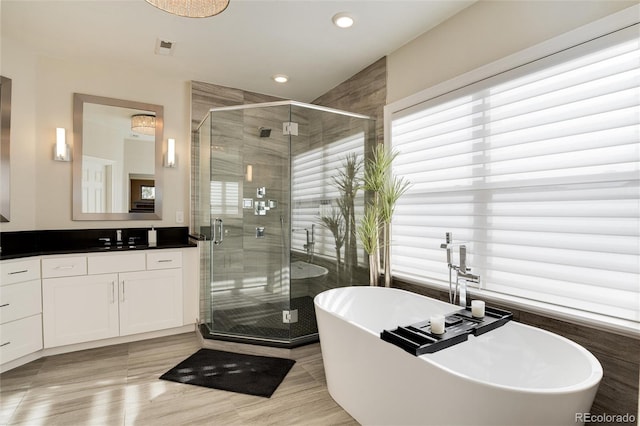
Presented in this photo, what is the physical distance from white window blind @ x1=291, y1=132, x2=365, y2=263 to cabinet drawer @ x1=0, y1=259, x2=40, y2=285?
2.11 meters

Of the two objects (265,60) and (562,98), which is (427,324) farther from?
(265,60)

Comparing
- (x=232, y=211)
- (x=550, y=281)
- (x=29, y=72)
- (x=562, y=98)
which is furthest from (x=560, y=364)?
(x=29, y=72)

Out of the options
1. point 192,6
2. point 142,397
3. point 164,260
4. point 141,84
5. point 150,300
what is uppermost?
point 141,84

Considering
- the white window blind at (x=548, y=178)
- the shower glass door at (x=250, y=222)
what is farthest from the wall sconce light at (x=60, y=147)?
the white window blind at (x=548, y=178)

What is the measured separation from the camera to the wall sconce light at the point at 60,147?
10.4 ft

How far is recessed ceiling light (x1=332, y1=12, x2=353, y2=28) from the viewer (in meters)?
2.51

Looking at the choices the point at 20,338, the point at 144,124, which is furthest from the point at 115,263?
the point at 144,124

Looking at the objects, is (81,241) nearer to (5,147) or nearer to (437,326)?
(5,147)

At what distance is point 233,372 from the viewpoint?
2.60 meters

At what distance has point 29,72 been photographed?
3.05 meters

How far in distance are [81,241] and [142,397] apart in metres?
1.78

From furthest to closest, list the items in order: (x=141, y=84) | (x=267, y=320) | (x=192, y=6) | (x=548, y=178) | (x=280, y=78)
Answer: (x=280, y=78)
(x=141, y=84)
(x=267, y=320)
(x=548, y=178)
(x=192, y=6)

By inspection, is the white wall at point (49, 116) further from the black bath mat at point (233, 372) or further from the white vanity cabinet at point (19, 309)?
the black bath mat at point (233, 372)

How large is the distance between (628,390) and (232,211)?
9.56 feet
